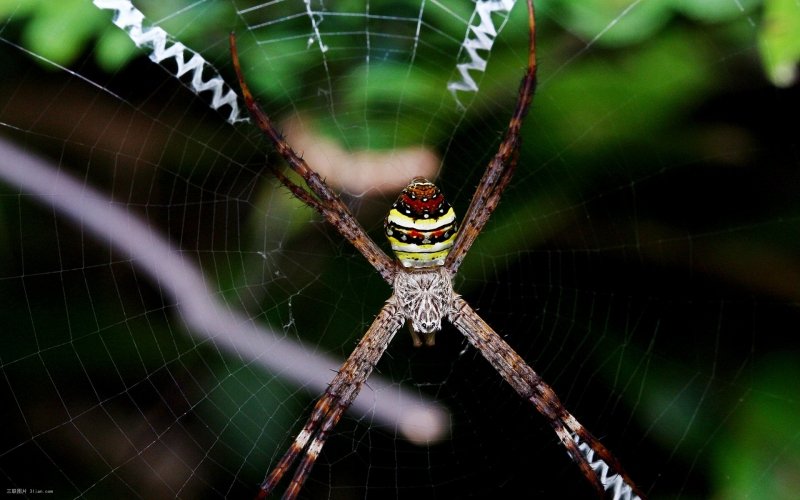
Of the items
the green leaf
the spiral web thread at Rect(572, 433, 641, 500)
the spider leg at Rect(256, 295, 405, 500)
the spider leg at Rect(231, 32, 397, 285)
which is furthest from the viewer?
the spiral web thread at Rect(572, 433, 641, 500)

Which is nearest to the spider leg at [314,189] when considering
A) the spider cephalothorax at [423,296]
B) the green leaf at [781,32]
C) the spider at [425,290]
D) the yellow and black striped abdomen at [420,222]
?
the spider at [425,290]

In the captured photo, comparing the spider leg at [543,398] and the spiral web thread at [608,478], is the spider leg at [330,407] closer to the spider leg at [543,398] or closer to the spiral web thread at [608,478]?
the spider leg at [543,398]

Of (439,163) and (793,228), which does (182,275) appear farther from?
(793,228)

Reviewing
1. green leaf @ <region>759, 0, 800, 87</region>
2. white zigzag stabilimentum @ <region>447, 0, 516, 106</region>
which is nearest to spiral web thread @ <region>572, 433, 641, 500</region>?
green leaf @ <region>759, 0, 800, 87</region>

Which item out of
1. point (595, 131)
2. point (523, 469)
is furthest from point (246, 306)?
point (595, 131)

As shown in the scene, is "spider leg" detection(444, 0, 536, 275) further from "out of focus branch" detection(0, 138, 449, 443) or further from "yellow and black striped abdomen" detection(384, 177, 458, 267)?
"out of focus branch" detection(0, 138, 449, 443)
